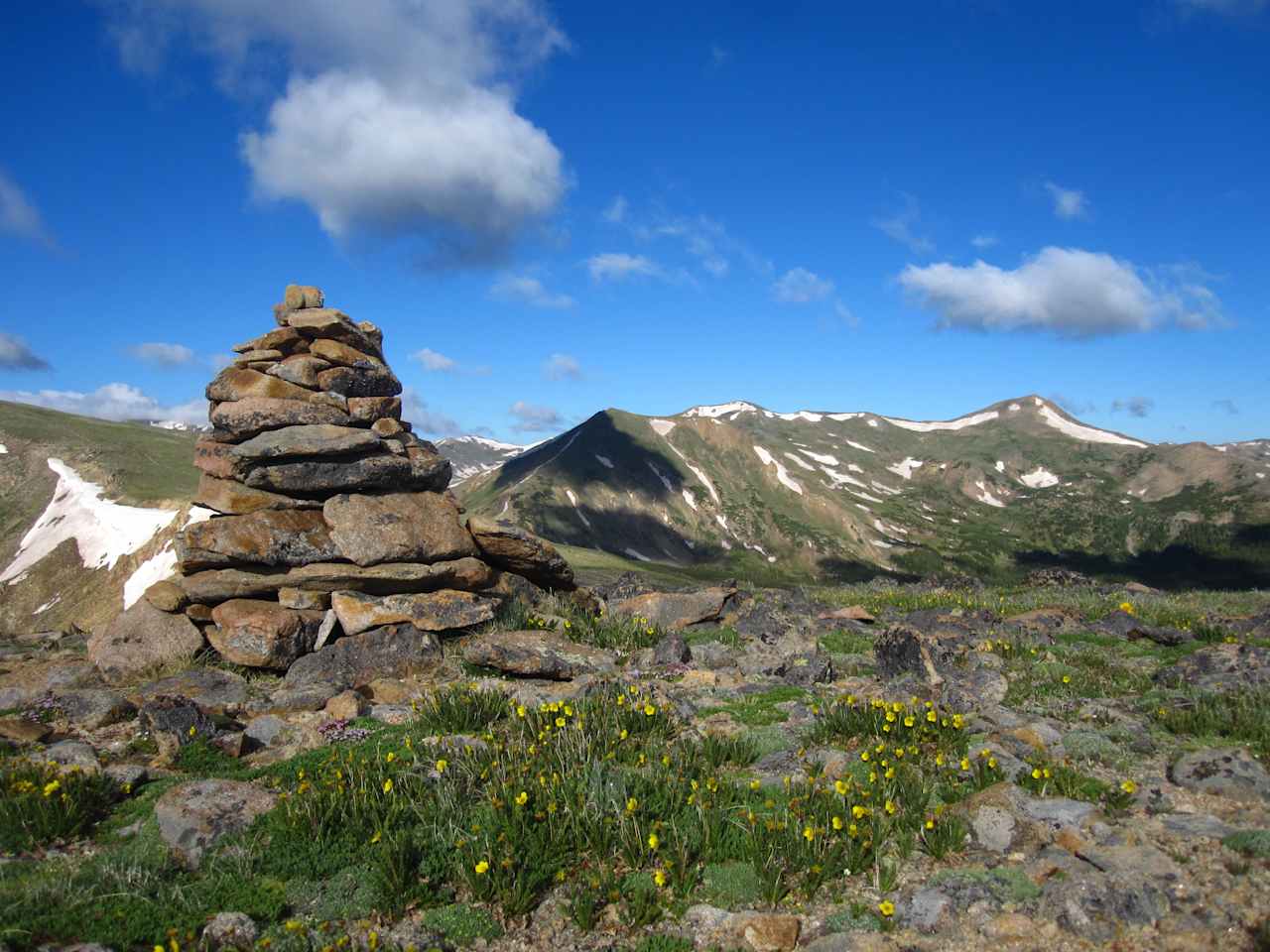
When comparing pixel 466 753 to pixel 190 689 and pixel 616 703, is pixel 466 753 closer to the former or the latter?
pixel 616 703

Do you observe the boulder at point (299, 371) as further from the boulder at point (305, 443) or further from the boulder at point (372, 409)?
the boulder at point (305, 443)

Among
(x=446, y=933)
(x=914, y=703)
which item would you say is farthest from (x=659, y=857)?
(x=914, y=703)

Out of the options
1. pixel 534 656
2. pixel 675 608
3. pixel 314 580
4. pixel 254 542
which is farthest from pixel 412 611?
pixel 675 608

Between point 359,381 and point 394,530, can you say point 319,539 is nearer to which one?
point 394,530

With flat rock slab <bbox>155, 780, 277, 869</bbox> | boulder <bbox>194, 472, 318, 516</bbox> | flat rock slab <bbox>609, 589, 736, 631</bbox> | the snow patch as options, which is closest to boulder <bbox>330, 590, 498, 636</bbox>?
boulder <bbox>194, 472, 318, 516</bbox>

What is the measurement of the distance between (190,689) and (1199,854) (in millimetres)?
14733

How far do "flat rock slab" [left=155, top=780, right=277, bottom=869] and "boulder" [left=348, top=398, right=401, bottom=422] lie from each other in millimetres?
11660

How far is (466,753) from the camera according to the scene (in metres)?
9.59

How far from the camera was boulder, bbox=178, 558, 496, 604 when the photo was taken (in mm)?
16000

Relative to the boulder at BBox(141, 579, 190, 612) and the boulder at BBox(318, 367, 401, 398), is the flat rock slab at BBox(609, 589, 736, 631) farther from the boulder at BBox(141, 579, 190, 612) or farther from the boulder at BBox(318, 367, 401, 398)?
the boulder at BBox(141, 579, 190, 612)

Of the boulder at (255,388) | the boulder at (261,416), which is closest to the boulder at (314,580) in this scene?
the boulder at (261,416)

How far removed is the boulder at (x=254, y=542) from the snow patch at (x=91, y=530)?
54141 mm

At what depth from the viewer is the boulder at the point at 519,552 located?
18828 mm

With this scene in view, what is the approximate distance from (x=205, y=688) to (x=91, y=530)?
71.5m
